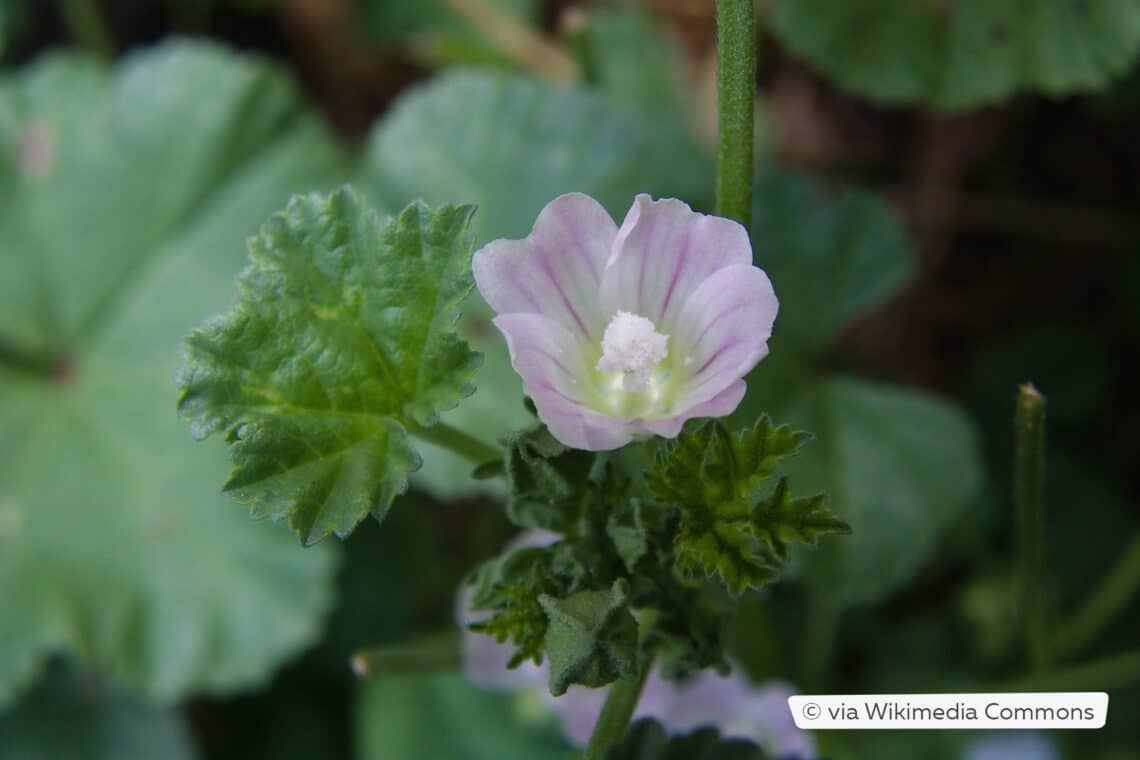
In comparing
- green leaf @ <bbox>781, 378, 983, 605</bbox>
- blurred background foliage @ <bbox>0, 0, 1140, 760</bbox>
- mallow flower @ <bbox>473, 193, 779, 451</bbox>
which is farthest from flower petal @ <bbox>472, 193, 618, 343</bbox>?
green leaf @ <bbox>781, 378, 983, 605</bbox>

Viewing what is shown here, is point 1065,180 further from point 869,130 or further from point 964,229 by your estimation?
point 869,130

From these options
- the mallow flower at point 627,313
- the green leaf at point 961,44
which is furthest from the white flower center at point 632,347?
the green leaf at point 961,44

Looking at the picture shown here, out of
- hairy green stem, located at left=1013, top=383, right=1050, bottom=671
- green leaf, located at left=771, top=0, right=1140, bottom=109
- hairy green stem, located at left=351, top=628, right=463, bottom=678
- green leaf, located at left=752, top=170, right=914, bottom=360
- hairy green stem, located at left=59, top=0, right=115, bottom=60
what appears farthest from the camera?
hairy green stem, located at left=59, top=0, right=115, bottom=60

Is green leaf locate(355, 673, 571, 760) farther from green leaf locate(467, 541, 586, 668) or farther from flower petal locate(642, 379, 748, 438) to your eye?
flower petal locate(642, 379, 748, 438)

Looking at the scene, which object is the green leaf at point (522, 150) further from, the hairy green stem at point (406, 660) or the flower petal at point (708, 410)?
the flower petal at point (708, 410)

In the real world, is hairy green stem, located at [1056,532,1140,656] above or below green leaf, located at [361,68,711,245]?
below
